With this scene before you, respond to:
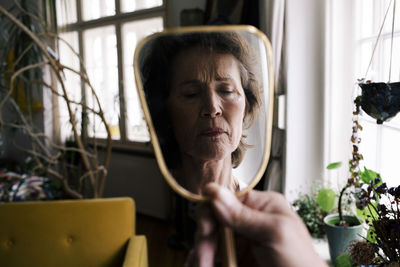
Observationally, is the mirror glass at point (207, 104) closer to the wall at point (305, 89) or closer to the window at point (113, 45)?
the wall at point (305, 89)

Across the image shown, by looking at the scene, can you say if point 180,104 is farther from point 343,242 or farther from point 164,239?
point 164,239

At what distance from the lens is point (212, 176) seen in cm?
39

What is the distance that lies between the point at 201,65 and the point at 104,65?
12.0 ft

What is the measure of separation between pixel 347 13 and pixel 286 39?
13.3 inches

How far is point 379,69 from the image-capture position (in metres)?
1.50

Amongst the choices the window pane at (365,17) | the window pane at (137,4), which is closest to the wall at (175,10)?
the window pane at (137,4)

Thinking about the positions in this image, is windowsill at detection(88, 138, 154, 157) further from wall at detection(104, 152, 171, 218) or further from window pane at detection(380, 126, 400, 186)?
window pane at detection(380, 126, 400, 186)

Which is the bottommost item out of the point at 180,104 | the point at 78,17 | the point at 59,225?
the point at 59,225

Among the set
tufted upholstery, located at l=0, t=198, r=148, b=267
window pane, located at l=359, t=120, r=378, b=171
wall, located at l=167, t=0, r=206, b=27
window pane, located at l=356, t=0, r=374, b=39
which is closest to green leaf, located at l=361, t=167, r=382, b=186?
window pane, located at l=359, t=120, r=378, b=171

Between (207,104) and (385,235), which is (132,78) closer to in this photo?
(385,235)

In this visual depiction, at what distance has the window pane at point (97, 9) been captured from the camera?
3592mm

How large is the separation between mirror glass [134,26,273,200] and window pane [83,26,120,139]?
340 cm

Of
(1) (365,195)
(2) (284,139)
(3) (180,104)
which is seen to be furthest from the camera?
(2) (284,139)

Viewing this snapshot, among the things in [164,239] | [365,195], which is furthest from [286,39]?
[164,239]
